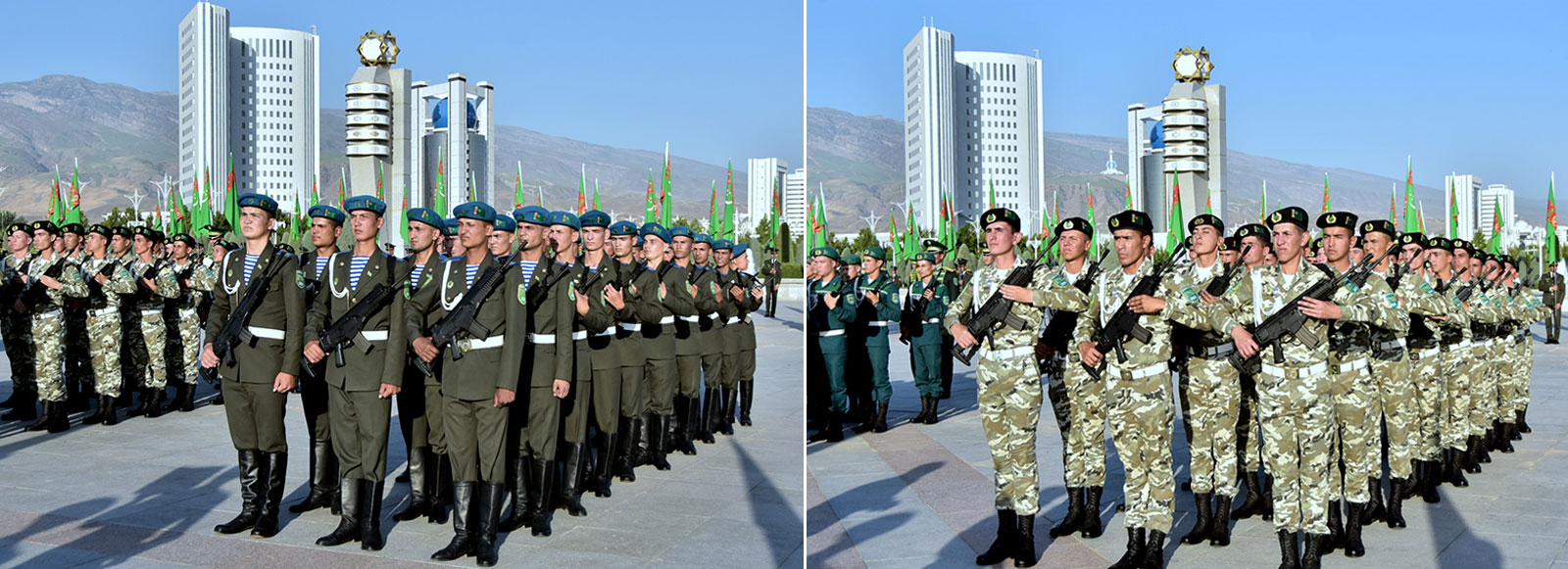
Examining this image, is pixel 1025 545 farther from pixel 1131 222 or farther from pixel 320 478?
pixel 320 478

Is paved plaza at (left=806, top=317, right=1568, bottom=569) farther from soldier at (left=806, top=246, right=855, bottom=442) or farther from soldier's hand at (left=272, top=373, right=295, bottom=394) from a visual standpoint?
soldier's hand at (left=272, top=373, right=295, bottom=394)

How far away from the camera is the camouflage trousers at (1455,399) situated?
7762 millimetres

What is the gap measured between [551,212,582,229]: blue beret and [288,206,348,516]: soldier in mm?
1012

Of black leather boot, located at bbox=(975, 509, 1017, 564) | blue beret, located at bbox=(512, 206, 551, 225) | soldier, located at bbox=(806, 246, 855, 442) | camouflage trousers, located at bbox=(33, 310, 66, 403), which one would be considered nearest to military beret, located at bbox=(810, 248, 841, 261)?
soldier, located at bbox=(806, 246, 855, 442)

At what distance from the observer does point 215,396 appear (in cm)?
1129

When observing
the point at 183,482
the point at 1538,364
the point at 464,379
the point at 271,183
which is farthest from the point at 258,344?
the point at 271,183

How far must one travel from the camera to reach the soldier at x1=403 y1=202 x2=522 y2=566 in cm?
565

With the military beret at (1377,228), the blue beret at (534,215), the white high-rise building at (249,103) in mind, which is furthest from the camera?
the white high-rise building at (249,103)

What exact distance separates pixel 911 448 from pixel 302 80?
19864cm

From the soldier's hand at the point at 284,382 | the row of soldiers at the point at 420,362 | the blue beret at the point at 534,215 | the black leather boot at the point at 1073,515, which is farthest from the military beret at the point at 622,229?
the black leather boot at the point at 1073,515

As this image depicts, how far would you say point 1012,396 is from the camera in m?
5.64

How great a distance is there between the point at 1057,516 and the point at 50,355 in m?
7.37

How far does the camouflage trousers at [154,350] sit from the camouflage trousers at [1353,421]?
870cm

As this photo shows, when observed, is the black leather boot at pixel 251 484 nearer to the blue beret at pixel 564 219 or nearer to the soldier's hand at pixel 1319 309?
the blue beret at pixel 564 219
